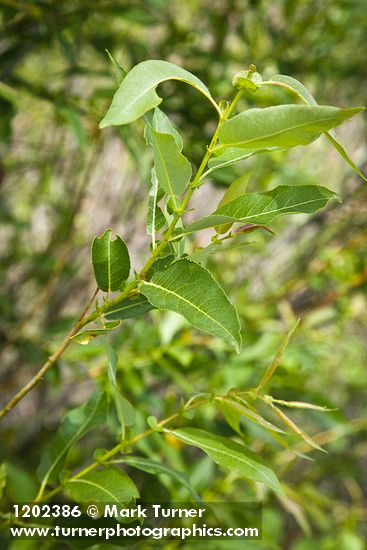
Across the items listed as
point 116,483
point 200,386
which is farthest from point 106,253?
point 200,386

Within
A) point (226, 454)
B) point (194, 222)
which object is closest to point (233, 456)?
point (226, 454)

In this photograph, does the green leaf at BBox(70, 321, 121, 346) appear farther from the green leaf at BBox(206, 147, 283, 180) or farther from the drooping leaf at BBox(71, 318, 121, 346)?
the green leaf at BBox(206, 147, 283, 180)

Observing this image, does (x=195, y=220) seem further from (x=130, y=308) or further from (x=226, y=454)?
(x=226, y=454)

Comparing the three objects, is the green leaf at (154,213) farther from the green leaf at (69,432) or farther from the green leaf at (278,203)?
the green leaf at (69,432)

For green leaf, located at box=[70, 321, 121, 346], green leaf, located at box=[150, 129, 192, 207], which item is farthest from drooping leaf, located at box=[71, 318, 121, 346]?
green leaf, located at box=[150, 129, 192, 207]

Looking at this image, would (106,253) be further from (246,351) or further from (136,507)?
(246,351)

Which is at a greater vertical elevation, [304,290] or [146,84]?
[304,290]

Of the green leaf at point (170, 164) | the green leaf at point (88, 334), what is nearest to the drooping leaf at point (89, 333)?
the green leaf at point (88, 334)
